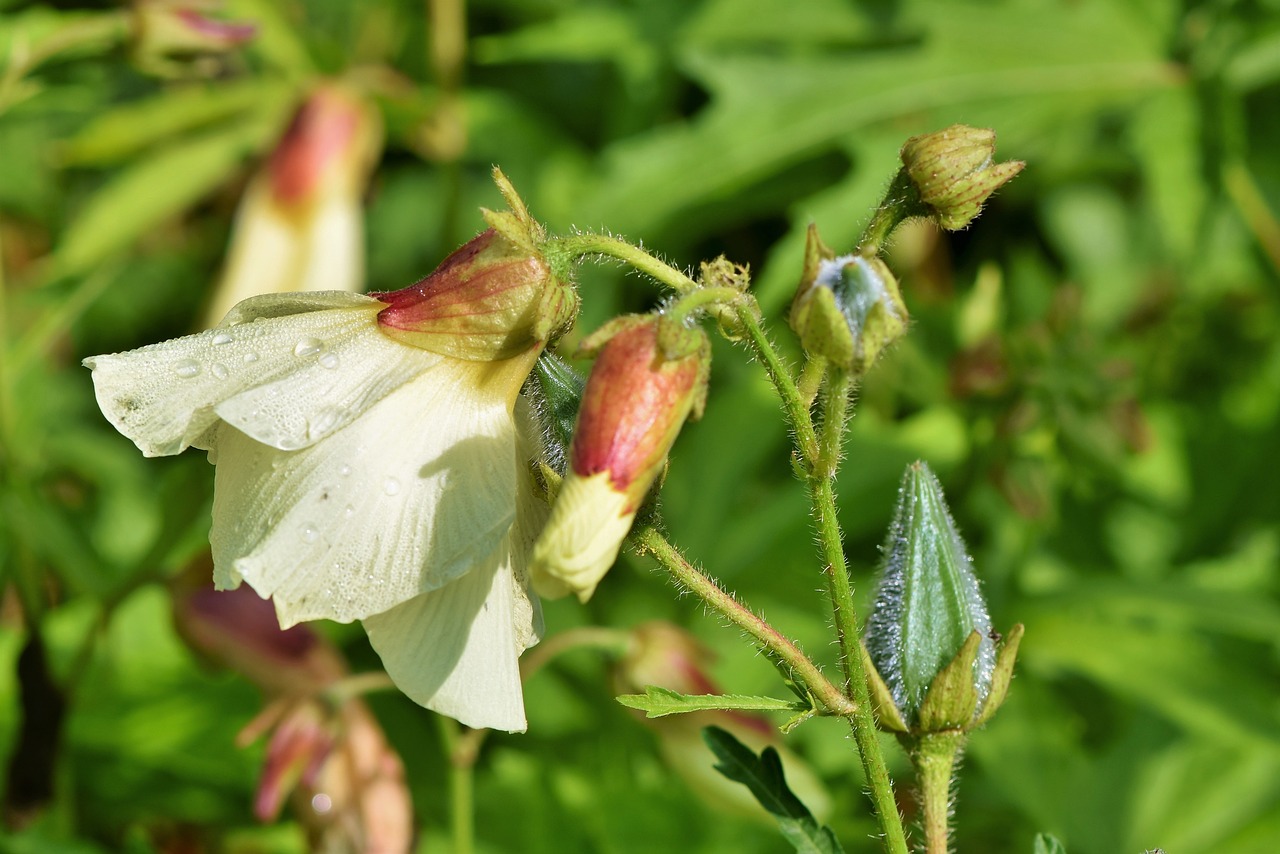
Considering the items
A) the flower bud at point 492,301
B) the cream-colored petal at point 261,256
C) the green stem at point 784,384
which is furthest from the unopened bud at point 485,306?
the cream-colored petal at point 261,256

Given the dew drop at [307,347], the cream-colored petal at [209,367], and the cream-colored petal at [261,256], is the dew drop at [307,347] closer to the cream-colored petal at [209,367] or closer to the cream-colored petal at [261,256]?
the cream-colored petal at [209,367]

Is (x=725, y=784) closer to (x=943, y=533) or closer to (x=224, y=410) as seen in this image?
(x=943, y=533)

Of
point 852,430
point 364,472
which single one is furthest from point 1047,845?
point 852,430

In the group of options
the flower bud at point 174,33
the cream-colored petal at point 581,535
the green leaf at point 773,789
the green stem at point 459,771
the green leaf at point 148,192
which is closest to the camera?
the cream-colored petal at point 581,535

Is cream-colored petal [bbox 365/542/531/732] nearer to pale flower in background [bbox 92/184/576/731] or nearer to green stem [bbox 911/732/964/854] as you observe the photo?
pale flower in background [bbox 92/184/576/731]

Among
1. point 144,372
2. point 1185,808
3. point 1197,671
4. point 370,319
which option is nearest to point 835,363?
point 370,319

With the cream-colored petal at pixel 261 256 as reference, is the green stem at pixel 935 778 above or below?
above

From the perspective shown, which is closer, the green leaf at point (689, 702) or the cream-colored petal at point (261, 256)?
the green leaf at point (689, 702)
